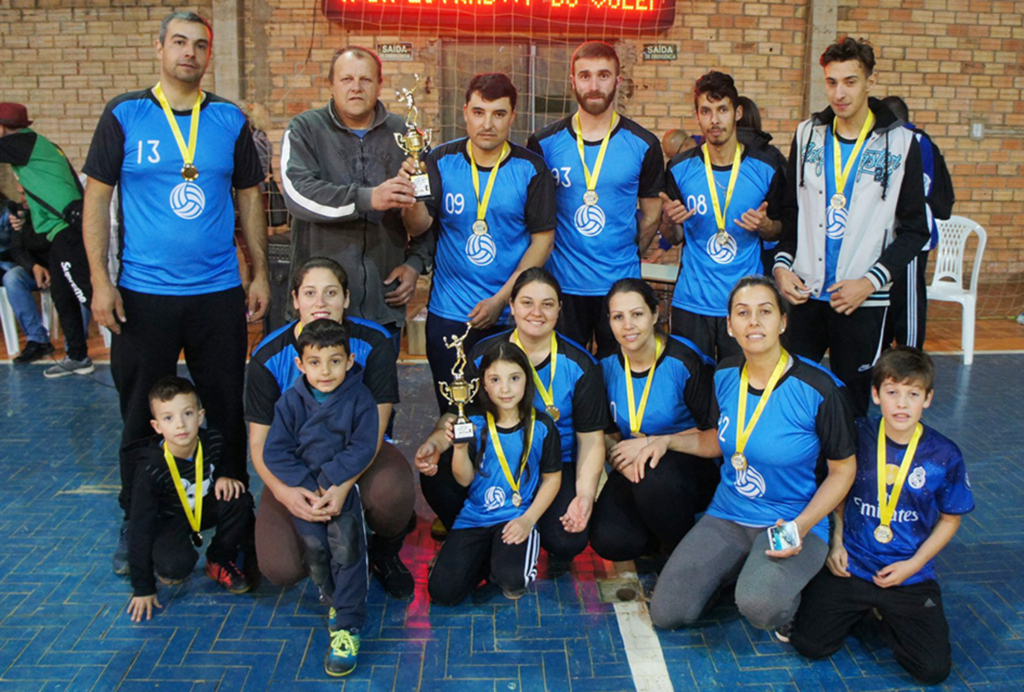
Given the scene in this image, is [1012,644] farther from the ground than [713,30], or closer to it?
closer to it

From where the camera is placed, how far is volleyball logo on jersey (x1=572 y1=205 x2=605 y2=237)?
160 inches

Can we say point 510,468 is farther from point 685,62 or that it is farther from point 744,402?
point 685,62

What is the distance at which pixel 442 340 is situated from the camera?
405 centimetres

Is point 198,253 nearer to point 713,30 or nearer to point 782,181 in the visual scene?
point 782,181

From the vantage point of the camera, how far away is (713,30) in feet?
29.8

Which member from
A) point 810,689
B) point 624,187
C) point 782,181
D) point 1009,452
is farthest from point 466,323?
point 1009,452

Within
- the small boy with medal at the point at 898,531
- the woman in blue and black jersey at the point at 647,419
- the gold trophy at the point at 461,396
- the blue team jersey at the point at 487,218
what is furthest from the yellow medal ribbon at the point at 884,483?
the blue team jersey at the point at 487,218

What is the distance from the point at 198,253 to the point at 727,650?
2.65m

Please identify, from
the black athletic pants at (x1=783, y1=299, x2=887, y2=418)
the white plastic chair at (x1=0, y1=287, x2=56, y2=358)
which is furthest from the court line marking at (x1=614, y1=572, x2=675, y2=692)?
the white plastic chair at (x1=0, y1=287, x2=56, y2=358)

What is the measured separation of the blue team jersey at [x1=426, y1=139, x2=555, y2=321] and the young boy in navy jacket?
0.85 metres

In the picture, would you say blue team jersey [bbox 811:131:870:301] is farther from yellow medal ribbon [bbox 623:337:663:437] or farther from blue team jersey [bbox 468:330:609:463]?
blue team jersey [bbox 468:330:609:463]

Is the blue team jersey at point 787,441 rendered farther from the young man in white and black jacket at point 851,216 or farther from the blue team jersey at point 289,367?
the blue team jersey at point 289,367

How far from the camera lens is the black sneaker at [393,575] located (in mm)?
3475

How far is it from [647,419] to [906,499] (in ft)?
3.43
